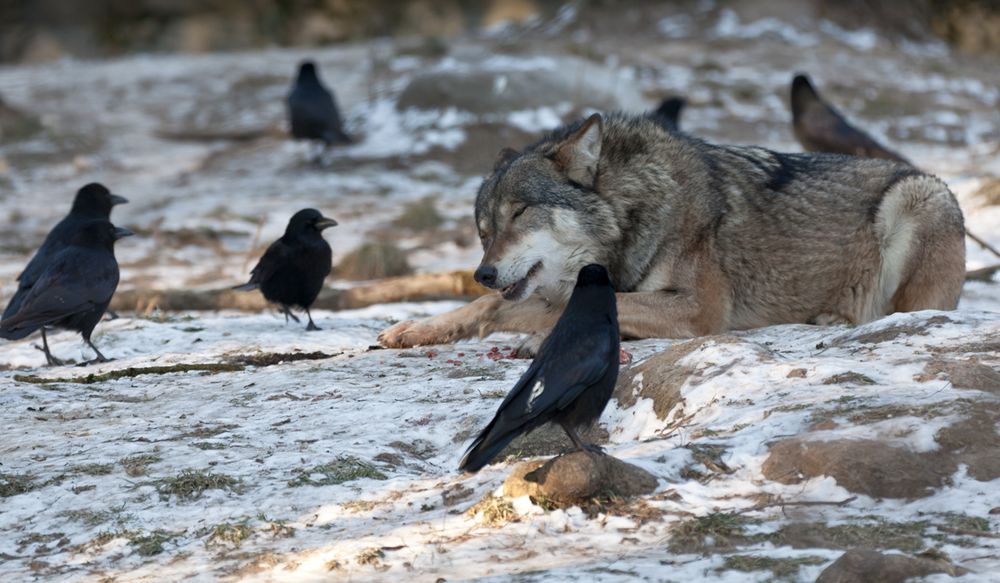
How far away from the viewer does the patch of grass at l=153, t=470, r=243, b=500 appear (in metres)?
4.82

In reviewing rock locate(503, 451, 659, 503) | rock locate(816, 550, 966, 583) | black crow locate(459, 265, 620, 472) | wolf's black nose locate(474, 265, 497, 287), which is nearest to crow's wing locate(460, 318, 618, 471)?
black crow locate(459, 265, 620, 472)

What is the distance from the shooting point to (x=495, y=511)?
14.0ft

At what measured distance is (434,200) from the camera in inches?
633

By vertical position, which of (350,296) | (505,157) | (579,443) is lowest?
(350,296)

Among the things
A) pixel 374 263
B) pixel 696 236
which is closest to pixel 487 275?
pixel 696 236

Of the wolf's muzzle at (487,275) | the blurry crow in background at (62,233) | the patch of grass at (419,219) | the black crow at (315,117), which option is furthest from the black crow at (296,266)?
the black crow at (315,117)

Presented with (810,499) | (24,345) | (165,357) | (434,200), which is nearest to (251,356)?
(165,357)

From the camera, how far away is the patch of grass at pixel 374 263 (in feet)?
40.5

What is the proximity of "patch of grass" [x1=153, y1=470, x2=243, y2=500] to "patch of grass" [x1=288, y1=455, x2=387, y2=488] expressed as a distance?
0.25m

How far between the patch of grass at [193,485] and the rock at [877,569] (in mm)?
2409

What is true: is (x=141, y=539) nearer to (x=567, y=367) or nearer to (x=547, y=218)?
(x=567, y=367)

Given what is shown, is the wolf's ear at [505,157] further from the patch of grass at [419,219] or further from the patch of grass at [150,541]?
the patch of grass at [419,219]

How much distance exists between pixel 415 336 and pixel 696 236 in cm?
180

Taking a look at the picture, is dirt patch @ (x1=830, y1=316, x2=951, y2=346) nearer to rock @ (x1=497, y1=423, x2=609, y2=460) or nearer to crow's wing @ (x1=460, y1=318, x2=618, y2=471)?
rock @ (x1=497, y1=423, x2=609, y2=460)
